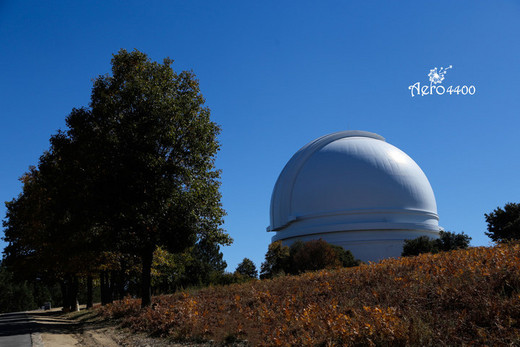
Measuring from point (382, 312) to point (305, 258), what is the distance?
114 ft

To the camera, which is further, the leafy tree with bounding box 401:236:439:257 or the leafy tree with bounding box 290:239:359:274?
the leafy tree with bounding box 401:236:439:257

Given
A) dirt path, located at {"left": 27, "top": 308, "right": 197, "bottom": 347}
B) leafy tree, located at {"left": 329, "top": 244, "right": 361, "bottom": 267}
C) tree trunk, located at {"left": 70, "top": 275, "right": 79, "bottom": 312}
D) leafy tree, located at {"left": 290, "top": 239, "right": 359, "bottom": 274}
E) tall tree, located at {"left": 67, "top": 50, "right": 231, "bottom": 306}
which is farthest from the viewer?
leafy tree, located at {"left": 329, "top": 244, "right": 361, "bottom": 267}

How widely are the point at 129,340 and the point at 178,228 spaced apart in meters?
6.92


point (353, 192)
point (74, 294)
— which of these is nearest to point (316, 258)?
point (353, 192)

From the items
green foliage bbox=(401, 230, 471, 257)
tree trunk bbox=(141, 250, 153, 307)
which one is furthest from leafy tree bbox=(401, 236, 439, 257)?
tree trunk bbox=(141, 250, 153, 307)

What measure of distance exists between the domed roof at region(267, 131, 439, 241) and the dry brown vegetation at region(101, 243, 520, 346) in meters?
42.3

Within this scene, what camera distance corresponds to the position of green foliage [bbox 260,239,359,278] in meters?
41.8

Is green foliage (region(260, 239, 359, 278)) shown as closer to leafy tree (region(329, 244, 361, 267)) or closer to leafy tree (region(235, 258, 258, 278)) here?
leafy tree (region(329, 244, 361, 267))

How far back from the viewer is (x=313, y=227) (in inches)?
2258

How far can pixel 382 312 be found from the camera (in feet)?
27.8

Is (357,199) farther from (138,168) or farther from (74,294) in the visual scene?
(138,168)

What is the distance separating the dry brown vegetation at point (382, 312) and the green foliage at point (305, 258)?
25.6m

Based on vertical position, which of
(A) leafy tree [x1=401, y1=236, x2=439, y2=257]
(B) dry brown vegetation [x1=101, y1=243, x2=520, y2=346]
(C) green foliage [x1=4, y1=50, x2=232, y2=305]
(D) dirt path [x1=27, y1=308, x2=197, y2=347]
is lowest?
(D) dirt path [x1=27, y1=308, x2=197, y2=347]

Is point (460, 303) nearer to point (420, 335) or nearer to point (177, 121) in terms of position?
point (420, 335)
